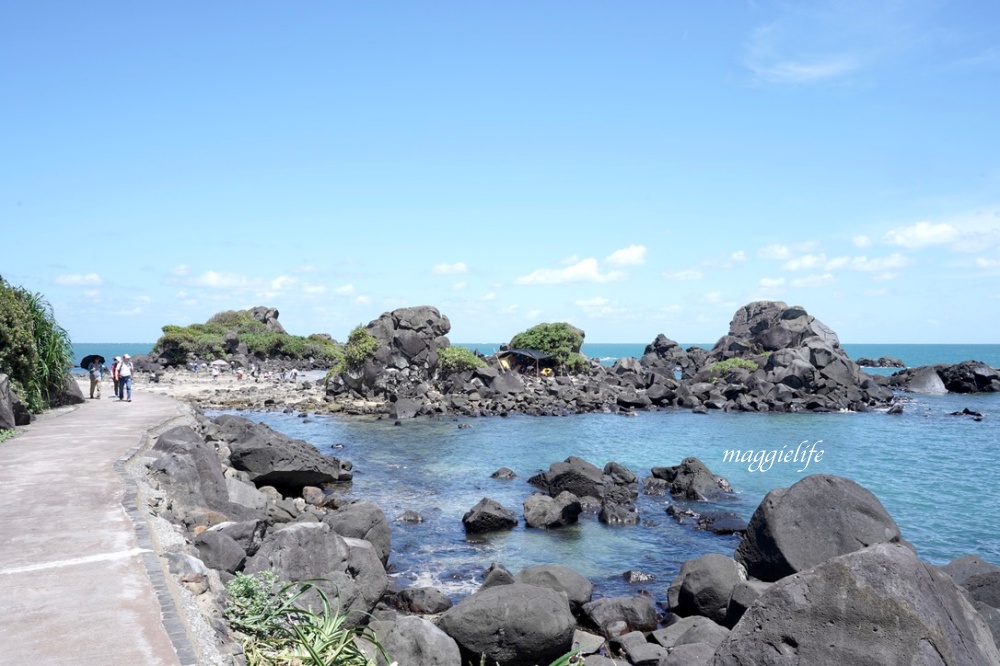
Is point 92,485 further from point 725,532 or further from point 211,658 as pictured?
point 725,532

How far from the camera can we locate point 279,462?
22.1 metres

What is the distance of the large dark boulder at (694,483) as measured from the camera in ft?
78.9

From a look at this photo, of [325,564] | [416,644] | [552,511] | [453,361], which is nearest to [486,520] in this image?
[552,511]

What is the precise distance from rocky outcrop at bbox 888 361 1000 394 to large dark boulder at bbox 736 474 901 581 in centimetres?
5952

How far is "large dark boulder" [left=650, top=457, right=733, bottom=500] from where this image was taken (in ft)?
78.9

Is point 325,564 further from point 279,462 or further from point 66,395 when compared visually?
point 66,395

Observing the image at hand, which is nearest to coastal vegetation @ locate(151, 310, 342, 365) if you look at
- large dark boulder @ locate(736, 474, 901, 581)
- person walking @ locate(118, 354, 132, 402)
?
person walking @ locate(118, 354, 132, 402)

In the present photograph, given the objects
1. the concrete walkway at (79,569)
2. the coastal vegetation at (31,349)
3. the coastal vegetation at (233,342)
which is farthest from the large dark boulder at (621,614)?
the coastal vegetation at (233,342)

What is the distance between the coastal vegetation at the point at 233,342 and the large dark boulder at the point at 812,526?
188ft

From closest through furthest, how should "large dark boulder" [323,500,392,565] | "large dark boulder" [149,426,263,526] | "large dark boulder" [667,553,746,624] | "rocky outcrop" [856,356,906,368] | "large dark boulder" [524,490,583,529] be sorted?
"large dark boulder" [667,553,746,624] → "large dark boulder" [149,426,263,526] → "large dark boulder" [323,500,392,565] → "large dark boulder" [524,490,583,529] → "rocky outcrop" [856,356,906,368]

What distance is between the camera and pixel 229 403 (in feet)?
146

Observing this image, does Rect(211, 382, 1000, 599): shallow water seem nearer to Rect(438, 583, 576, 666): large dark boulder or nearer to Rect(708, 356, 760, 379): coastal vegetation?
Rect(438, 583, 576, 666): large dark boulder

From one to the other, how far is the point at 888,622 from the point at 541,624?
6.12m

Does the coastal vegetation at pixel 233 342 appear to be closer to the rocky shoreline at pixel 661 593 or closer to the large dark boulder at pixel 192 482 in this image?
the large dark boulder at pixel 192 482
